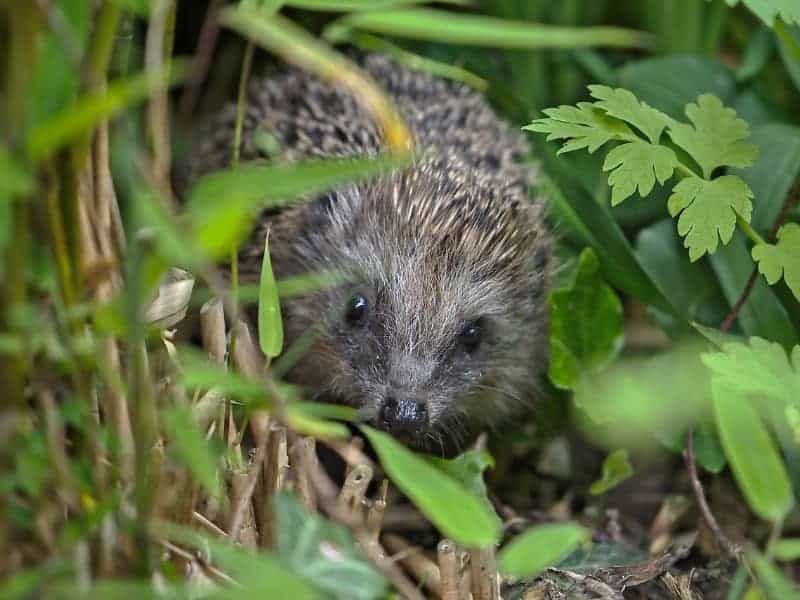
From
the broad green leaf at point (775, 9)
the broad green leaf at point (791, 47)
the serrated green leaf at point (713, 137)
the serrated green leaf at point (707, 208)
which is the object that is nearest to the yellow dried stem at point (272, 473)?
the serrated green leaf at point (707, 208)

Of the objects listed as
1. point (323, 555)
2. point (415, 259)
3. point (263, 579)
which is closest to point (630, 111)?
point (415, 259)

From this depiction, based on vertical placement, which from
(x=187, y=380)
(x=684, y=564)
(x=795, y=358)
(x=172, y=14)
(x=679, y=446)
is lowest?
(x=684, y=564)

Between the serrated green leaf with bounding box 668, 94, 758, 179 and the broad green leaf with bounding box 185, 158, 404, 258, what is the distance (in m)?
1.15

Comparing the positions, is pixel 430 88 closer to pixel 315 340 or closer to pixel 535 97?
pixel 535 97

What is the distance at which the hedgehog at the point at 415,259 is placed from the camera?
2.76m

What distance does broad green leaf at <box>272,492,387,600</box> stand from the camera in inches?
61.2

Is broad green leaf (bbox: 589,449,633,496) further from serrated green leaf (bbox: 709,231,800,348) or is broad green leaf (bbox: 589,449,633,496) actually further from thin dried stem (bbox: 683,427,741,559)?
serrated green leaf (bbox: 709,231,800,348)

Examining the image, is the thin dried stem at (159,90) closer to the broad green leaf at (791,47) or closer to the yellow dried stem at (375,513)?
the yellow dried stem at (375,513)

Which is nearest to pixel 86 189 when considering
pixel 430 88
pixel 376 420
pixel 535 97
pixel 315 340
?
pixel 376 420

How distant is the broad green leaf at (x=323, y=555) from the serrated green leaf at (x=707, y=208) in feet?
3.60

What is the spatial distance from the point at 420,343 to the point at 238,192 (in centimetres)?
136

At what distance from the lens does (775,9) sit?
2498 millimetres

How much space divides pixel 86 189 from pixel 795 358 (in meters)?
1.35

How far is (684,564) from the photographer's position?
266 cm
